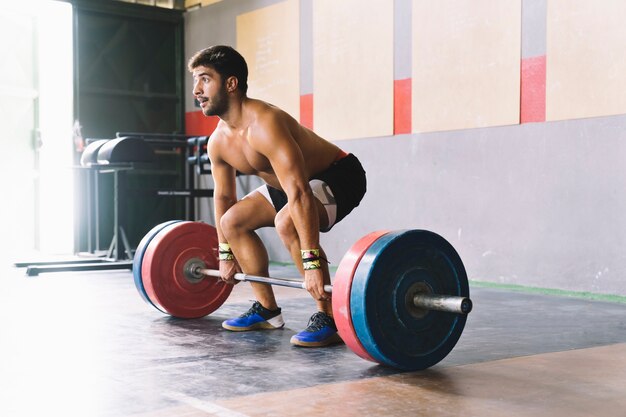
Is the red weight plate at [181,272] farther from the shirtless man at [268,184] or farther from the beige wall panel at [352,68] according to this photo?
the beige wall panel at [352,68]

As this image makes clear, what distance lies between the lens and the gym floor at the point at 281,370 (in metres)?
2.04

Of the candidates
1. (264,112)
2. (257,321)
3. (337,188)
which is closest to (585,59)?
(337,188)

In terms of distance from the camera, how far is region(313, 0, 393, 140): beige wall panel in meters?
5.63

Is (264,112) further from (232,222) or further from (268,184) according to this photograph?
(232,222)

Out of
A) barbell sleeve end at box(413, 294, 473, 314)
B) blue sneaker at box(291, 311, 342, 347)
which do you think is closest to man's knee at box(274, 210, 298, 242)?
blue sneaker at box(291, 311, 342, 347)

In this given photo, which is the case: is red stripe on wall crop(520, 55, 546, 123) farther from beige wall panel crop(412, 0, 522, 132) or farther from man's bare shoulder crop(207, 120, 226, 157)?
man's bare shoulder crop(207, 120, 226, 157)

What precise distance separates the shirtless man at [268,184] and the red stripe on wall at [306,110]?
10.3 feet

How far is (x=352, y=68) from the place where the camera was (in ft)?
19.3

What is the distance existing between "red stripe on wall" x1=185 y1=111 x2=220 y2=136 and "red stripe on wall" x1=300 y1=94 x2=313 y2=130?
4.65ft

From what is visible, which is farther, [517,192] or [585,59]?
[517,192]

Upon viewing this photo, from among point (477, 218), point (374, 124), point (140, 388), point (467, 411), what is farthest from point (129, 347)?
point (374, 124)

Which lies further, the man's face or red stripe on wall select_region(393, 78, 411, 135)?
red stripe on wall select_region(393, 78, 411, 135)

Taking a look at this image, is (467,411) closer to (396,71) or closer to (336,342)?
(336,342)

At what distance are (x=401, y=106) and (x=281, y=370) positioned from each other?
3.37m
